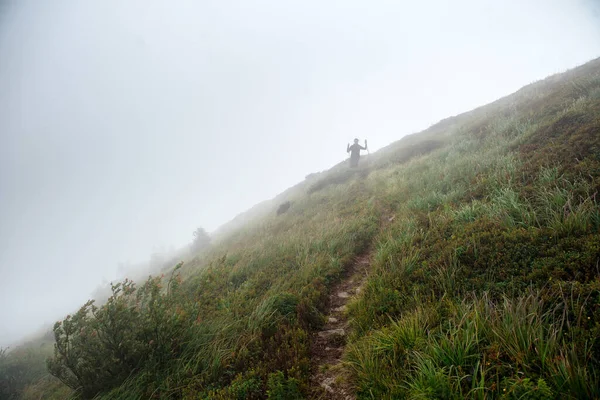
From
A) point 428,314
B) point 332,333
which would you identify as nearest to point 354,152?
point 332,333

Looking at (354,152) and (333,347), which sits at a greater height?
(354,152)

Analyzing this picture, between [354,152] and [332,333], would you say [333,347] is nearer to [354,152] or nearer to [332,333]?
[332,333]

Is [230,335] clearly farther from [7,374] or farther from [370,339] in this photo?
[7,374]

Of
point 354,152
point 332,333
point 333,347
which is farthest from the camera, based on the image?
point 354,152

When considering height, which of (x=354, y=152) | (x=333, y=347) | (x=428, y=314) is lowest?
(x=333, y=347)

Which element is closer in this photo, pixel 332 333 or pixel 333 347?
pixel 333 347

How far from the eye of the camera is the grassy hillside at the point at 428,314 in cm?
227

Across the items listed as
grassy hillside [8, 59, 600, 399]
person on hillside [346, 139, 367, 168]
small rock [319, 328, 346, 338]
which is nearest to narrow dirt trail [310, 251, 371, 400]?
small rock [319, 328, 346, 338]

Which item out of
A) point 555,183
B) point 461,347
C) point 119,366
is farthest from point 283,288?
point 555,183

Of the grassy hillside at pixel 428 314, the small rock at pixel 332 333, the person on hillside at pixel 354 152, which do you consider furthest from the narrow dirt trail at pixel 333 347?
the person on hillside at pixel 354 152

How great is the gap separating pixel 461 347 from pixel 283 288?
363 centimetres

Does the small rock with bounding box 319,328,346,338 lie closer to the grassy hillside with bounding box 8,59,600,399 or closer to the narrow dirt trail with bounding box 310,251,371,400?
the narrow dirt trail with bounding box 310,251,371,400

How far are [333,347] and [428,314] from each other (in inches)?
60.0

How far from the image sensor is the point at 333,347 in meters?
3.78
